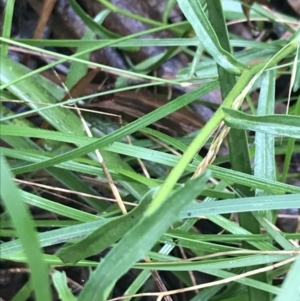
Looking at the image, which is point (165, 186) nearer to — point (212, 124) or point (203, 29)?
point (212, 124)

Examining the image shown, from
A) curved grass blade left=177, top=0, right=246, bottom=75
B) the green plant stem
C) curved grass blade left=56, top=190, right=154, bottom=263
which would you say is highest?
curved grass blade left=177, top=0, right=246, bottom=75

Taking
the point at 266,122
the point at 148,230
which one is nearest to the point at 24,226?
the point at 148,230

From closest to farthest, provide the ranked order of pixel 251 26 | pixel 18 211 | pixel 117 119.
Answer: pixel 18 211 → pixel 117 119 → pixel 251 26

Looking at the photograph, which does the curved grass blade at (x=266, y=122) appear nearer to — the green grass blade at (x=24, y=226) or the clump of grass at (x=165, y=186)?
the clump of grass at (x=165, y=186)

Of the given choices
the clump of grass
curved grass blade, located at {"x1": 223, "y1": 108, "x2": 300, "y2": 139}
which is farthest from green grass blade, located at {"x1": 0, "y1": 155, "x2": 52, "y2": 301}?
curved grass blade, located at {"x1": 223, "y1": 108, "x2": 300, "y2": 139}

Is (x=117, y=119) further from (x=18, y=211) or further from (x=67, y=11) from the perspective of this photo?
(x=18, y=211)

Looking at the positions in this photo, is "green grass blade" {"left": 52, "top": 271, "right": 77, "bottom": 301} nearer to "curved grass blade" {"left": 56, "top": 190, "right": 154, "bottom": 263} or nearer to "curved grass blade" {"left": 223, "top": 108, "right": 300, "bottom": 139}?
"curved grass blade" {"left": 56, "top": 190, "right": 154, "bottom": 263}

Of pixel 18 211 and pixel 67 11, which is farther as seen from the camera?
pixel 67 11

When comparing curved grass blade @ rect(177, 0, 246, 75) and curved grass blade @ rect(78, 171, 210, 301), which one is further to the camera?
curved grass blade @ rect(177, 0, 246, 75)

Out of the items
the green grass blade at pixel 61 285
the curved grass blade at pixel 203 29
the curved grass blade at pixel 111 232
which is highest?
the curved grass blade at pixel 203 29

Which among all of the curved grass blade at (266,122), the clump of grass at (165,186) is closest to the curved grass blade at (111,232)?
the clump of grass at (165,186)

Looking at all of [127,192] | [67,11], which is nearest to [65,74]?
[67,11]
